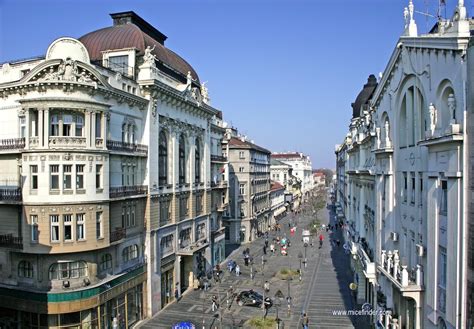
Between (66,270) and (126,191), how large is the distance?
7175 millimetres

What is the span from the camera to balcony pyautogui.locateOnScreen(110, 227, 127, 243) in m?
30.1

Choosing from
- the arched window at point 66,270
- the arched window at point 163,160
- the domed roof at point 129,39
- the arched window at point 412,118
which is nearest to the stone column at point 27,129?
the arched window at point 66,270

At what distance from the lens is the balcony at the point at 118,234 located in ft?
98.7

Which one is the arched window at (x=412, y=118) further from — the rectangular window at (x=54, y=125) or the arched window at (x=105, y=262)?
the rectangular window at (x=54, y=125)

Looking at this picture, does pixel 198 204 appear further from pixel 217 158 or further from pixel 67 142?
pixel 67 142

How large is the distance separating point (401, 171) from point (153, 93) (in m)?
20.5

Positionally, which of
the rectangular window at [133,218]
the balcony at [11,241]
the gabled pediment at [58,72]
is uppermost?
the gabled pediment at [58,72]

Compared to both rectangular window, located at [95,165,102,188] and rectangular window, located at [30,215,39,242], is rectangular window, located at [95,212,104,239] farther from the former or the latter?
rectangular window, located at [30,215,39,242]

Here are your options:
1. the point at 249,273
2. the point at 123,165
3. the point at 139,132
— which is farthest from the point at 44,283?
the point at 249,273

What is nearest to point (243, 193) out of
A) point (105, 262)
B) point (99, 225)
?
point (105, 262)

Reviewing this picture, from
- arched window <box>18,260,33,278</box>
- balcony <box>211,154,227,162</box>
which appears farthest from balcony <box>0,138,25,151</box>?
balcony <box>211,154,227,162</box>

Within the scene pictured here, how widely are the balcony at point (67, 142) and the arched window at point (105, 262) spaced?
767 centimetres

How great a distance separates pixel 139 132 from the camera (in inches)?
1394

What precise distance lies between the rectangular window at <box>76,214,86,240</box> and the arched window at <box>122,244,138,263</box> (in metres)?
4.98
